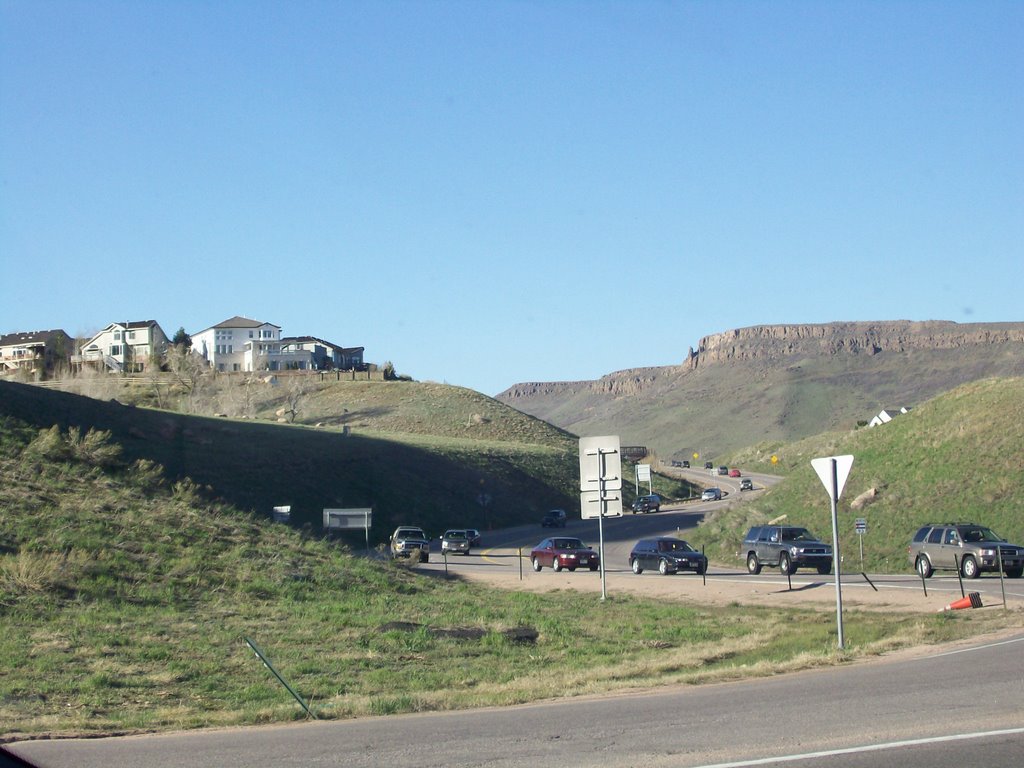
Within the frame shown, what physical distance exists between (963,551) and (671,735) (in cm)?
2498

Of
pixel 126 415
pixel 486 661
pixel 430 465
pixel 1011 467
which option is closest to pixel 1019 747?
pixel 486 661

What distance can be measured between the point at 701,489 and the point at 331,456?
1824 inches

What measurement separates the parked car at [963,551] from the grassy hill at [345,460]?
2427cm

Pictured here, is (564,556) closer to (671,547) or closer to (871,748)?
(671,547)

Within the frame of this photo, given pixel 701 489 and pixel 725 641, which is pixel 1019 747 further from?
pixel 701 489

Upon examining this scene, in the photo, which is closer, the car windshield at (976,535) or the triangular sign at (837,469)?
the triangular sign at (837,469)

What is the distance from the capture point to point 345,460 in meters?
74.1

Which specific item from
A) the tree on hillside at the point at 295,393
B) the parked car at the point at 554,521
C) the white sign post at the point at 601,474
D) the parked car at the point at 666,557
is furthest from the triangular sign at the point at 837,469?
the tree on hillside at the point at 295,393

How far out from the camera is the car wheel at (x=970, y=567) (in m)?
31.8

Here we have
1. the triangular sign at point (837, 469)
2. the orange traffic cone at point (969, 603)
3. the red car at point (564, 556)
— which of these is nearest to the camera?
the triangular sign at point (837, 469)

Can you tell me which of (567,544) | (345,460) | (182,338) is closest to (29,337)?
(182,338)

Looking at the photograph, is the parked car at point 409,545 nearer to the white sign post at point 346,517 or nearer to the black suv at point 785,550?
the white sign post at point 346,517

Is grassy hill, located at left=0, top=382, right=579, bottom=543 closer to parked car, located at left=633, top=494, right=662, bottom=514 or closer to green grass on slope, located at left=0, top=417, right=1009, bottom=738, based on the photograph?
parked car, located at left=633, top=494, right=662, bottom=514

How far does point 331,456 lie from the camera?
7375 cm
